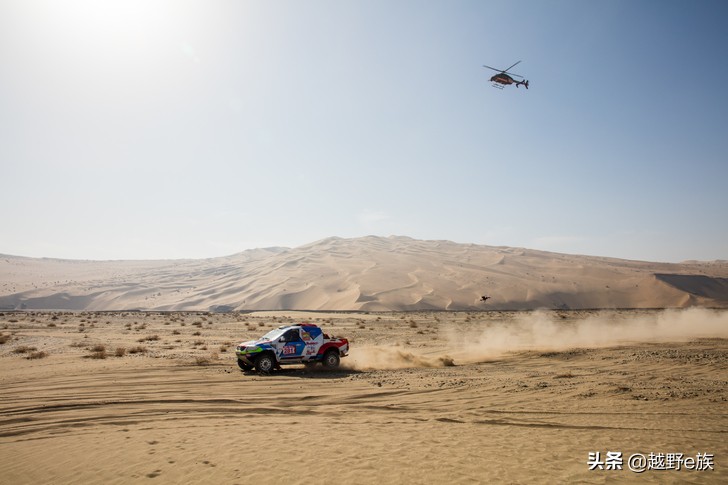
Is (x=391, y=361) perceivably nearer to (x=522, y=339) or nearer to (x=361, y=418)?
(x=361, y=418)

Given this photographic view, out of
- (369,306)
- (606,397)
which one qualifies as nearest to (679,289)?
(369,306)

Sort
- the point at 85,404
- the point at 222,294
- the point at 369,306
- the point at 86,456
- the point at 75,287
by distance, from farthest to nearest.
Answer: the point at 75,287 → the point at 222,294 → the point at 369,306 → the point at 85,404 → the point at 86,456

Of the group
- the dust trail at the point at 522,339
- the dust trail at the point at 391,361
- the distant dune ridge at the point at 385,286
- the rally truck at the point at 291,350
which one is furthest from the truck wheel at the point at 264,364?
the distant dune ridge at the point at 385,286

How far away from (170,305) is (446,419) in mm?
71881

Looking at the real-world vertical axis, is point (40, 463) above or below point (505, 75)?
below

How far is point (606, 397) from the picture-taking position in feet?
36.3

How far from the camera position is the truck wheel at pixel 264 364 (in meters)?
15.2

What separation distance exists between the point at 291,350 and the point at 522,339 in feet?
53.9

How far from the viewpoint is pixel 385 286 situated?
67.6m

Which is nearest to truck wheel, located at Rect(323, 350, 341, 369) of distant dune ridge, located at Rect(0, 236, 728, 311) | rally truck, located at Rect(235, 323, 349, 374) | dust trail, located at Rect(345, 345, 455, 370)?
rally truck, located at Rect(235, 323, 349, 374)

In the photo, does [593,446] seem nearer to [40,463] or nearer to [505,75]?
[40,463]

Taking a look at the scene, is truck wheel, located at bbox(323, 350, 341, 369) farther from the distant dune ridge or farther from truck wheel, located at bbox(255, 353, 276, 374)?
the distant dune ridge

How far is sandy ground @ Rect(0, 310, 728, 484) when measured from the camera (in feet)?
20.8

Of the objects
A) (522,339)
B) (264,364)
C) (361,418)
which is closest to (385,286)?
(522,339)
